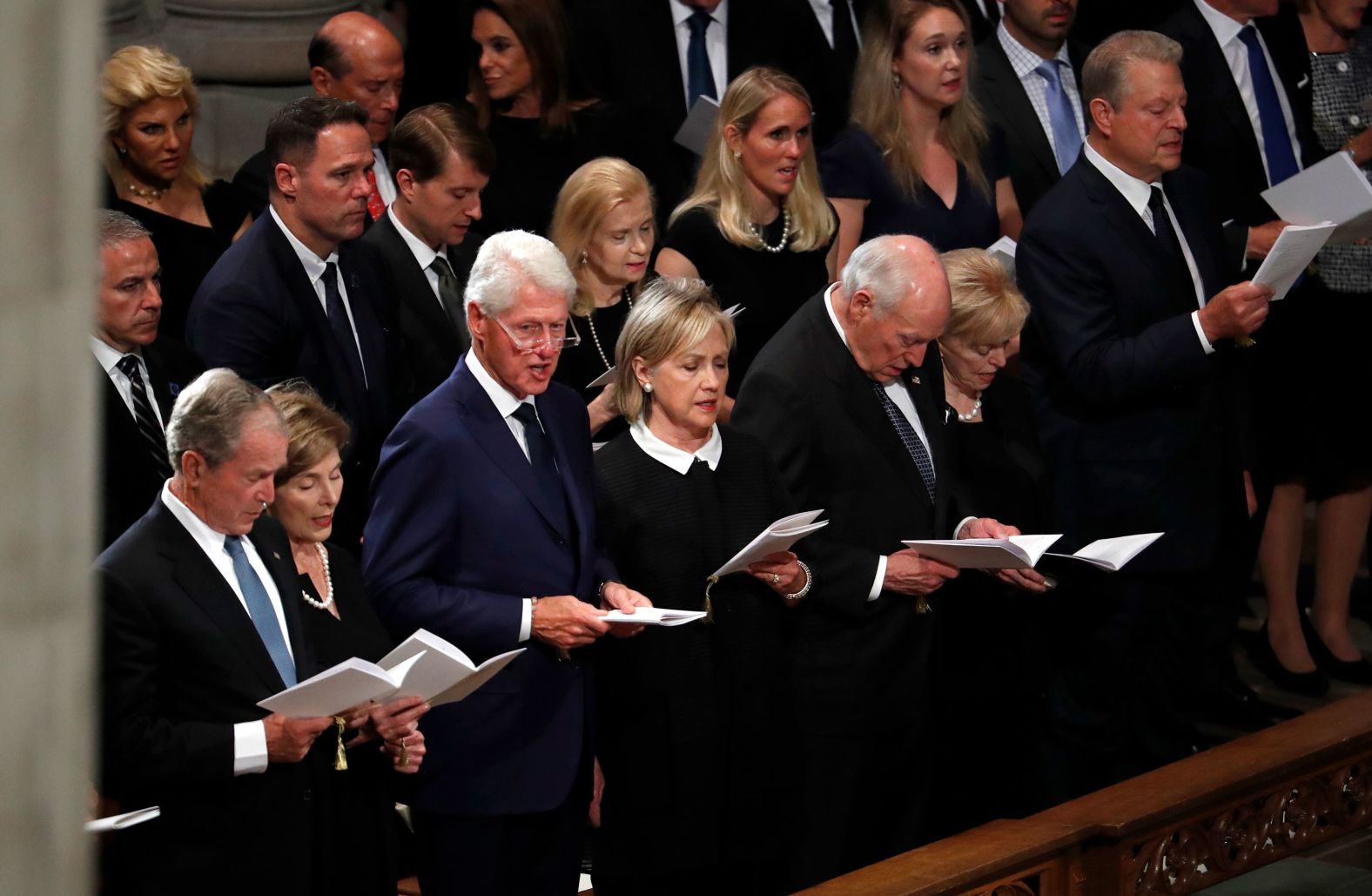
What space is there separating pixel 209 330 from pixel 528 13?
1731 millimetres

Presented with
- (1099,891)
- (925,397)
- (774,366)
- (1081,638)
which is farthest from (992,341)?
(1099,891)

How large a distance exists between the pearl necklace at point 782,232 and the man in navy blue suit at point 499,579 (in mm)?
1463

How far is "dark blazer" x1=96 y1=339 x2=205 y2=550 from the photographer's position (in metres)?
3.59

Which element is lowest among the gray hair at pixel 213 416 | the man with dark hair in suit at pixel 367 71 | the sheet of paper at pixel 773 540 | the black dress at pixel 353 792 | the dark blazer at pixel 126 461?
the black dress at pixel 353 792

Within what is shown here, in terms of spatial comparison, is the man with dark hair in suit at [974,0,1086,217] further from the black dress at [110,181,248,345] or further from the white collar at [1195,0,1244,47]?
the black dress at [110,181,248,345]

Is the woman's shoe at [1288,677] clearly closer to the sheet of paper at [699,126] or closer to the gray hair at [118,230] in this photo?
the sheet of paper at [699,126]

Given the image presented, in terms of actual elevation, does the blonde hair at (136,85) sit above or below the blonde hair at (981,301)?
above

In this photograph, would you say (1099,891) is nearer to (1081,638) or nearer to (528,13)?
(1081,638)

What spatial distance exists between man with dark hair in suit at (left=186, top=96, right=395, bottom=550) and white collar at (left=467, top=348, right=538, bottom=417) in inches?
26.3

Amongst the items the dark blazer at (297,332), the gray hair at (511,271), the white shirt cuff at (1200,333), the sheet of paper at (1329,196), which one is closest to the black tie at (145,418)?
the dark blazer at (297,332)

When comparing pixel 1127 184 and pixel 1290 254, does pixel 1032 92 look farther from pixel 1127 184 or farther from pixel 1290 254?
pixel 1290 254

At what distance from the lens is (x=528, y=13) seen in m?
5.17

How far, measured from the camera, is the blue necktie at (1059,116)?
5.78 meters

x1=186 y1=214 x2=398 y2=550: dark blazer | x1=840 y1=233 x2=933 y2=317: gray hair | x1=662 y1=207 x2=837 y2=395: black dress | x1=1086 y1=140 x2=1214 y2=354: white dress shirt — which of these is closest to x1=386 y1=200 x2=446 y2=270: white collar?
x1=186 y1=214 x2=398 y2=550: dark blazer
